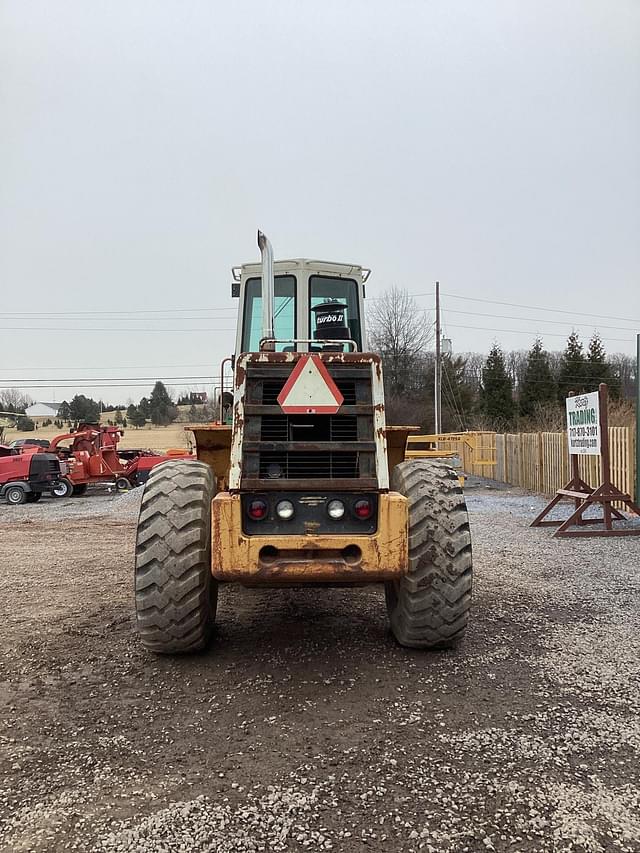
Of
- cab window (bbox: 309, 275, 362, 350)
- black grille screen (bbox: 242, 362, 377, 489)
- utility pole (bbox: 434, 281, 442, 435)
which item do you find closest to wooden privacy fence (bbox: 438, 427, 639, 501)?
utility pole (bbox: 434, 281, 442, 435)

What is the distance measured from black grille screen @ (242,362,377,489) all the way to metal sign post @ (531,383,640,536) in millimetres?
6873

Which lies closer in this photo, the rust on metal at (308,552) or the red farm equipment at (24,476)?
the rust on metal at (308,552)

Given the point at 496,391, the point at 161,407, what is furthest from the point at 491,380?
the point at 161,407

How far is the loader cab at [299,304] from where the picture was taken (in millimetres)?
6309

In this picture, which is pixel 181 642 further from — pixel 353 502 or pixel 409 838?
pixel 409 838

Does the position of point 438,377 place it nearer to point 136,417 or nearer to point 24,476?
point 24,476

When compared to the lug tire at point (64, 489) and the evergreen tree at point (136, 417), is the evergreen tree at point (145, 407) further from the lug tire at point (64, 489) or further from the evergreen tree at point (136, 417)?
the lug tire at point (64, 489)

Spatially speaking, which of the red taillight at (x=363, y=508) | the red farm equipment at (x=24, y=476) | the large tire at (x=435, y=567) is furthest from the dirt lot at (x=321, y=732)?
the red farm equipment at (x=24, y=476)

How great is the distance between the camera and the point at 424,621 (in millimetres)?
4270

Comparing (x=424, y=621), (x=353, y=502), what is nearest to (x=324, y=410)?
(x=353, y=502)

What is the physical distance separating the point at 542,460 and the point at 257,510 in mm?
14933

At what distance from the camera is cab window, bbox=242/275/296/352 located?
632 centimetres

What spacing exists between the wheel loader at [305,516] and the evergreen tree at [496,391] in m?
42.4

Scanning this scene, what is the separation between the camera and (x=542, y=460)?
57.9 feet
